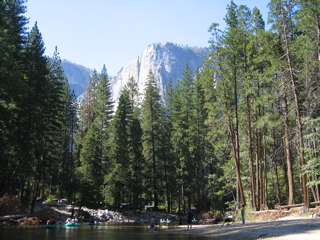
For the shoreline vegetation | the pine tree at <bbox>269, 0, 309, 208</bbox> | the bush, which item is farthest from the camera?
the bush

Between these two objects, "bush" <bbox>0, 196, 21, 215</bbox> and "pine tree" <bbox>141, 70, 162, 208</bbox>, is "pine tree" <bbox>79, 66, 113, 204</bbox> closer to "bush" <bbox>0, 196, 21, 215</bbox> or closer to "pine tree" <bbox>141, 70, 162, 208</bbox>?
"pine tree" <bbox>141, 70, 162, 208</bbox>

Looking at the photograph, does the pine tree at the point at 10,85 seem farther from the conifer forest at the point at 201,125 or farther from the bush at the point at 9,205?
the bush at the point at 9,205

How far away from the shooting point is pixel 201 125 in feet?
136

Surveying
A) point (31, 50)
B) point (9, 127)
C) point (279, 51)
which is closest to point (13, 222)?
point (9, 127)

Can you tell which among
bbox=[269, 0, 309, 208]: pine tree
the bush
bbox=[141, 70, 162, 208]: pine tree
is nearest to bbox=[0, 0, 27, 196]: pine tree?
the bush

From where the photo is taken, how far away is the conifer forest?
19.4m

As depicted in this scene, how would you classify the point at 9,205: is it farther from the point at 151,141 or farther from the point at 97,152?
the point at 151,141

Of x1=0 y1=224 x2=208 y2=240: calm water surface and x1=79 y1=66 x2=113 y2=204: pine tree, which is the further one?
x1=79 y1=66 x2=113 y2=204: pine tree

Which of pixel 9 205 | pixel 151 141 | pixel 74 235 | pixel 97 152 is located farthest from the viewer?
pixel 151 141

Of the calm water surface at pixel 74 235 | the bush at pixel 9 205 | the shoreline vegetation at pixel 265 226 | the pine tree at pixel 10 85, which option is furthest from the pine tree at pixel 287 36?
the bush at pixel 9 205

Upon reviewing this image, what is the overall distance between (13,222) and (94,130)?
1647 centimetres

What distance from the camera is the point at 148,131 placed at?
42812 mm

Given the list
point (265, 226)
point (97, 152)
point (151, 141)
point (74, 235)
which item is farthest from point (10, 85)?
point (151, 141)

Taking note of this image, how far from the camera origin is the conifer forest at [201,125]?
1936cm
